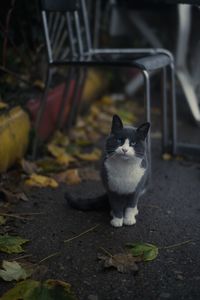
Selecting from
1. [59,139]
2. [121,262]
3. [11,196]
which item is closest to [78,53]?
[59,139]

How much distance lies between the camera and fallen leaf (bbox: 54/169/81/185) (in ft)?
9.95

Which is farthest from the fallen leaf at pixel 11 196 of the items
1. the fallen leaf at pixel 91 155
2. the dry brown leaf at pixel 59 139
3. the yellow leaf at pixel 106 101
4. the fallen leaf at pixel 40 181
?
the yellow leaf at pixel 106 101

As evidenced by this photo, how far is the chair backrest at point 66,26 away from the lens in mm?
3191

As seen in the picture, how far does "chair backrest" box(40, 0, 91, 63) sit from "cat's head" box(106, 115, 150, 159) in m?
1.03

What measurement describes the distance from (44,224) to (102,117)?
2241mm

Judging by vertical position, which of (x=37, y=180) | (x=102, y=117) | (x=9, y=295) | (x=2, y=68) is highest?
(x=2, y=68)

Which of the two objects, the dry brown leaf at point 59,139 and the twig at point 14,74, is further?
the dry brown leaf at point 59,139

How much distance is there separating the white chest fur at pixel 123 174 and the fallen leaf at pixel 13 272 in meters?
0.56

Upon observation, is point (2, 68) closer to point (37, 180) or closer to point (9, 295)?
point (37, 180)

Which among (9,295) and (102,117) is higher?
(9,295)

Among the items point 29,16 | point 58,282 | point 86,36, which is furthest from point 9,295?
point 29,16

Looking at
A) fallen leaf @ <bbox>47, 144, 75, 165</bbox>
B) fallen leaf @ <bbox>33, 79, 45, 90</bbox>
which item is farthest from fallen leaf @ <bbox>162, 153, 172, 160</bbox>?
fallen leaf @ <bbox>33, 79, 45, 90</bbox>

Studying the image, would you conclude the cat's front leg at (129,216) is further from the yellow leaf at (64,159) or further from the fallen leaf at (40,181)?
the yellow leaf at (64,159)

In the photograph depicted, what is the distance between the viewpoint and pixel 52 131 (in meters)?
3.74
